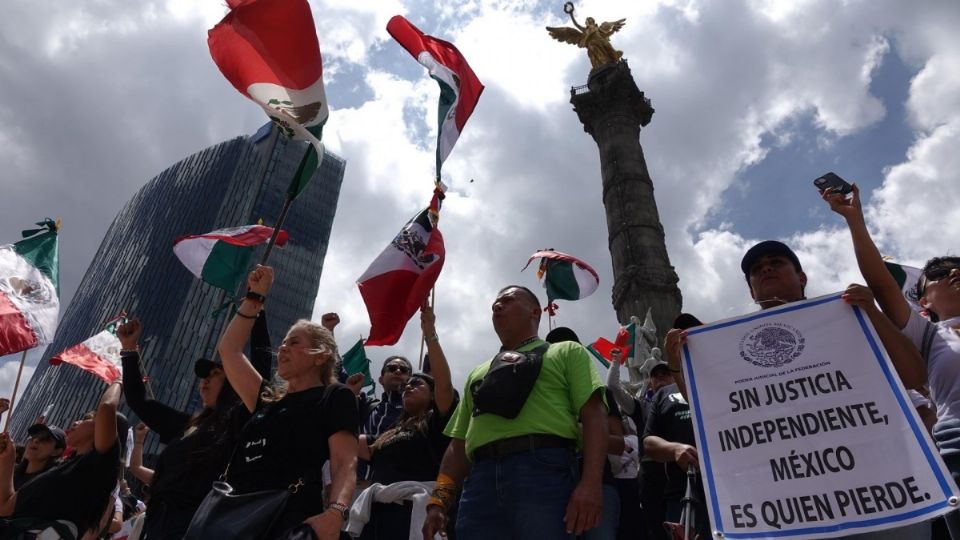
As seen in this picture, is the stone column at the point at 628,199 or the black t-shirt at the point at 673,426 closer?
the black t-shirt at the point at 673,426

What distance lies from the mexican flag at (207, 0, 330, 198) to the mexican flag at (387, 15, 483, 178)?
1415 millimetres

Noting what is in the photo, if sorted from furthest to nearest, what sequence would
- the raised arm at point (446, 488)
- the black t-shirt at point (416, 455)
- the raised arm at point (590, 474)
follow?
the black t-shirt at point (416, 455)
the raised arm at point (446, 488)
the raised arm at point (590, 474)

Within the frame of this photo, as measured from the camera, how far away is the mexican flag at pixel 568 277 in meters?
9.56

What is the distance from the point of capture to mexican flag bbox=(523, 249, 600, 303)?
9562mm

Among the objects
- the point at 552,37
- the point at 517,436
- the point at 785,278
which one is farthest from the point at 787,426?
the point at 552,37

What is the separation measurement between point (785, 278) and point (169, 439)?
12.5 feet

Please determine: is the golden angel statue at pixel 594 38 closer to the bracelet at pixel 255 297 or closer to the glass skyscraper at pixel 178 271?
the bracelet at pixel 255 297

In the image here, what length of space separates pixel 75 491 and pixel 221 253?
369 centimetres

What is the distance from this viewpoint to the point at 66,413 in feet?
196

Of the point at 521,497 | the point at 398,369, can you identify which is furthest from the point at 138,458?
the point at 521,497

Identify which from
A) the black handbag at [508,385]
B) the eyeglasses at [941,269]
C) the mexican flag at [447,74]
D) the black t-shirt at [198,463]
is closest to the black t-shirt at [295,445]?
the black t-shirt at [198,463]

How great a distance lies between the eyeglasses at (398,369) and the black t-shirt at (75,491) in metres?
2.13

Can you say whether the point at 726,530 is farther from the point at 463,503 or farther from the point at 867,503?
the point at 463,503

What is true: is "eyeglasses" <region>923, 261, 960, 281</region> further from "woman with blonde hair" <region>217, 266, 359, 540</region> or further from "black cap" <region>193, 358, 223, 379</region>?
"black cap" <region>193, 358, 223, 379</region>
